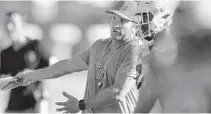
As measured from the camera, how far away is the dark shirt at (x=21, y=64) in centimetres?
294

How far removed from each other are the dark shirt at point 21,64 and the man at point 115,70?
3.18ft

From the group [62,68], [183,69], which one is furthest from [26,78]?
[183,69]

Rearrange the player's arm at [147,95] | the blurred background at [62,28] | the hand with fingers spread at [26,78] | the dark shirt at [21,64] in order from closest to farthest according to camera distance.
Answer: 1. the player's arm at [147,95]
2. the hand with fingers spread at [26,78]
3. the dark shirt at [21,64]
4. the blurred background at [62,28]

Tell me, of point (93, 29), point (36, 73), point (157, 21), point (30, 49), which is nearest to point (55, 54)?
point (93, 29)

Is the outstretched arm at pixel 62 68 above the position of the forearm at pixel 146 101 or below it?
above

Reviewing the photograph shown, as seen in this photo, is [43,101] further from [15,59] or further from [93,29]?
[93,29]

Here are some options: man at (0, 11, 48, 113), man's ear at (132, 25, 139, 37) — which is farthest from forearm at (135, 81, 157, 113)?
man at (0, 11, 48, 113)

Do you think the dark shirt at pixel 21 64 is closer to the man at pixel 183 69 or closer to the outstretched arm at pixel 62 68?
the outstretched arm at pixel 62 68

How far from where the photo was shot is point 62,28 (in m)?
4.05

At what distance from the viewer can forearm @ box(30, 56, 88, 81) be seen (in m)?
2.16

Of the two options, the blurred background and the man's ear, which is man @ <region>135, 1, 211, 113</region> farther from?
the blurred background

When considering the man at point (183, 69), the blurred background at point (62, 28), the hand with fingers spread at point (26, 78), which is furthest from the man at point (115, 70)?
the blurred background at point (62, 28)

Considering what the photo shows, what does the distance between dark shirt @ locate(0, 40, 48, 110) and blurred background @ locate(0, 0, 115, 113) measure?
6.9 inches

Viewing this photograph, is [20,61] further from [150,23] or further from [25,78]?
[150,23]
